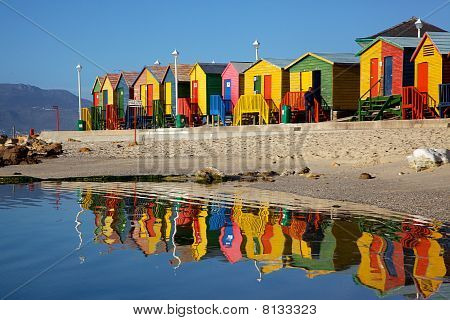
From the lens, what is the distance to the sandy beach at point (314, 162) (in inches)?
556

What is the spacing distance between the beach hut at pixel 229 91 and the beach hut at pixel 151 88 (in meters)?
5.55

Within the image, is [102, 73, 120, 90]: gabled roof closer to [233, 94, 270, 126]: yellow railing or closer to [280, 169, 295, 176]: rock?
[233, 94, 270, 126]: yellow railing

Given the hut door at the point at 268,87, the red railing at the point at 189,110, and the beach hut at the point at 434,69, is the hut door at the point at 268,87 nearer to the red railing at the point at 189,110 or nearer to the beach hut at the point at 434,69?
the red railing at the point at 189,110

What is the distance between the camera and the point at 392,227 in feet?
32.8

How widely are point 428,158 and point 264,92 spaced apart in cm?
2095

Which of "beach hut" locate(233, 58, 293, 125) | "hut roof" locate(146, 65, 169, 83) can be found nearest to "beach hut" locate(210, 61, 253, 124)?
"beach hut" locate(233, 58, 293, 125)

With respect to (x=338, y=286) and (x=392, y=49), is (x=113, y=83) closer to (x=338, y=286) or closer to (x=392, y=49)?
(x=392, y=49)

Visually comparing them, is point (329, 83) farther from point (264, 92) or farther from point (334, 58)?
point (264, 92)

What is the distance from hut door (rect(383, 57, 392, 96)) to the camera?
2956cm

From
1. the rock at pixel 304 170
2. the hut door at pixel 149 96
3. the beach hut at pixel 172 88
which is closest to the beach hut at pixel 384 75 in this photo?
the rock at pixel 304 170

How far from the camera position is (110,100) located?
51.7 metres

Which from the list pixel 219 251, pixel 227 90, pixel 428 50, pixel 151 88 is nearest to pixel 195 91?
pixel 227 90
